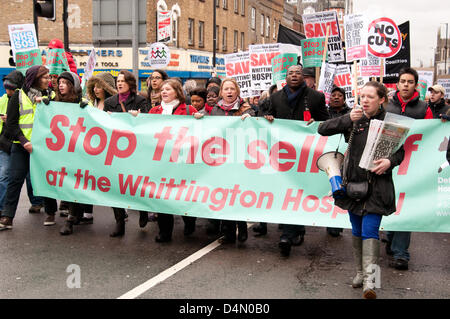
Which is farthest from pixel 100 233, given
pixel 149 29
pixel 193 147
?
pixel 149 29

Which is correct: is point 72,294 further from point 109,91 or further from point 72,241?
point 109,91

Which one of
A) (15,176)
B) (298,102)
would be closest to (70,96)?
(15,176)

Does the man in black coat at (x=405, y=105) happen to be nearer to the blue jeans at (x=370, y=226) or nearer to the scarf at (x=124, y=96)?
the blue jeans at (x=370, y=226)

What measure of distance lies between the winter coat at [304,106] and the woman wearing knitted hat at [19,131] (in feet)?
10.1

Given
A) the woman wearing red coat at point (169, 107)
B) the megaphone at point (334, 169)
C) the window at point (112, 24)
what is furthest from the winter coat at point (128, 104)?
the window at point (112, 24)

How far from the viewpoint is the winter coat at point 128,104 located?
295 inches

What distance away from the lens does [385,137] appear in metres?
4.75

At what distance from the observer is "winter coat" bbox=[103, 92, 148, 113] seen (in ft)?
24.6

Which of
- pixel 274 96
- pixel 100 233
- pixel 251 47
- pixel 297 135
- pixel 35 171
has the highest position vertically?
pixel 251 47

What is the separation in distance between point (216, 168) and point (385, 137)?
2.37 meters

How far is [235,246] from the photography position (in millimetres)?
6719

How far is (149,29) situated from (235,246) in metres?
28.1

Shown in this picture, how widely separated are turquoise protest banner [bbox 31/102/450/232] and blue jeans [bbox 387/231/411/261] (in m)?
0.13

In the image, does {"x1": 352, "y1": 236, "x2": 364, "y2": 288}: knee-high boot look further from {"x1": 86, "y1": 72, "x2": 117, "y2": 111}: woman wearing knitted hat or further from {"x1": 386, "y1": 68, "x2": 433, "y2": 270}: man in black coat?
{"x1": 86, "y1": 72, "x2": 117, "y2": 111}: woman wearing knitted hat
